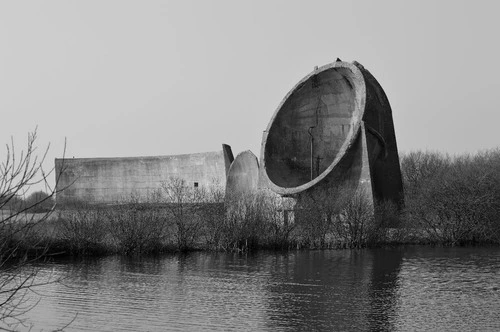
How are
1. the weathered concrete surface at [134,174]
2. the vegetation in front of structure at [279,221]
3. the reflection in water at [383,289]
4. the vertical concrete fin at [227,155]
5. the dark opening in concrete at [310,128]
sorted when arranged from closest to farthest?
1. the reflection in water at [383,289]
2. the vegetation in front of structure at [279,221]
3. the dark opening in concrete at [310,128]
4. the vertical concrete fin at [227,155]
5. the weathered concrete surface at [134,174]

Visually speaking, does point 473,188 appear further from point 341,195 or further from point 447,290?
point 447,290

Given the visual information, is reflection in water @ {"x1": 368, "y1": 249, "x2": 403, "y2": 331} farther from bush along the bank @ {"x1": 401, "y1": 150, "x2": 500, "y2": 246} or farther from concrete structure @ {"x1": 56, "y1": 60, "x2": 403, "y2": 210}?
concrete structure @ {"x1": 56, "y1": 60, "x2": 403, "y2": 210}

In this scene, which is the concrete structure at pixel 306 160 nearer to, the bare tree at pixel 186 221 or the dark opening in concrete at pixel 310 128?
the dark opening in concrete at pixel 310 128

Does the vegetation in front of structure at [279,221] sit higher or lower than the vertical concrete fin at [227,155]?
lower

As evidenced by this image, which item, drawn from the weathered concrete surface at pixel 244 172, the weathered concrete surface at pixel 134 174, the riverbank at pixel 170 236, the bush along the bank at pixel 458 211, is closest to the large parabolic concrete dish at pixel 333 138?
the weathered concrete surface at pixel 244 172

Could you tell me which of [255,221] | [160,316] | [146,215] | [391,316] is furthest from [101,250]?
[391,316]

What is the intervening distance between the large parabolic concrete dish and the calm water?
803cm

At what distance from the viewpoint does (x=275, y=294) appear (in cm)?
1750

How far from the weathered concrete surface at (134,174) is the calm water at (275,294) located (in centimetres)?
1510

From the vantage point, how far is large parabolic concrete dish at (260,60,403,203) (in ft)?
110

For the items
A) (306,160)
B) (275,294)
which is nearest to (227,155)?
(306,160)

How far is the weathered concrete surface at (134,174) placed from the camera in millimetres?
41125

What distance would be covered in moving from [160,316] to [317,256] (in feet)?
40.9

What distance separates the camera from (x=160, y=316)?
14766mm
